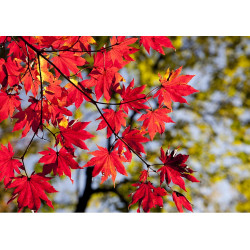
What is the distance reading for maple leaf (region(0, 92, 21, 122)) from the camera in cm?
113

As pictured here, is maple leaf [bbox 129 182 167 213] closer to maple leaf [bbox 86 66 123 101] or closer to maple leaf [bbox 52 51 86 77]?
maple leaf [bbox 86 66 123 101]

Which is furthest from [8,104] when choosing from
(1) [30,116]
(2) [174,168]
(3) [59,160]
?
(2) [174,168]

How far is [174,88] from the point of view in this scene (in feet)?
3.40

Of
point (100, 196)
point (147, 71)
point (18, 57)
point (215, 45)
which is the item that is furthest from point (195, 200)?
point (18, 57)

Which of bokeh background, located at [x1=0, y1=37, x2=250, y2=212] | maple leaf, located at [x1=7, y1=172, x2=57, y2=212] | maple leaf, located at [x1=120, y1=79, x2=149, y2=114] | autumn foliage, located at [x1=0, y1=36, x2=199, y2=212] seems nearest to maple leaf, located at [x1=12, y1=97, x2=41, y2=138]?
autumn foliage, located at [x1=0, y1=36, x2=199, y2=212]

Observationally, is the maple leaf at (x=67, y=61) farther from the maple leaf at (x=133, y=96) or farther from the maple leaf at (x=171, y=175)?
the maple leaf at (x=171, y=175)

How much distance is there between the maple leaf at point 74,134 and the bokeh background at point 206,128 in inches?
78.9

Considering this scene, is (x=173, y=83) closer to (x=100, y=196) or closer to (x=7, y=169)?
(x=7, y=169)

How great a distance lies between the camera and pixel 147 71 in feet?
10.2

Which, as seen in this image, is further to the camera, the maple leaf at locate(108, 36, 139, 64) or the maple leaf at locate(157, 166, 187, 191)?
the maple leaf at locate(108, 36, 139, 64)

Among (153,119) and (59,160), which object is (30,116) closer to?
(59,160)

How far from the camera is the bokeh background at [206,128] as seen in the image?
303 centimetres

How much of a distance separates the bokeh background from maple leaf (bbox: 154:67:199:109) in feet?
6.20
